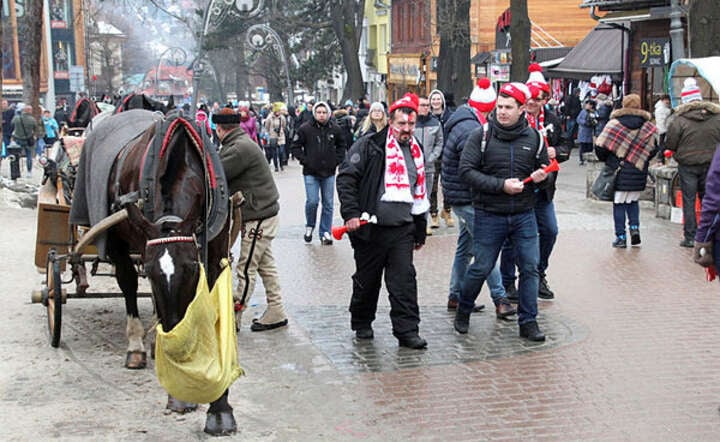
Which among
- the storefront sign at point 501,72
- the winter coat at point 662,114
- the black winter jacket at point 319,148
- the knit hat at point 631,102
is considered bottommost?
the black winter jacket at point 319,148

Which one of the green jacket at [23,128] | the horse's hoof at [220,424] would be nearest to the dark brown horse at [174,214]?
the horse's hoof at [220,424]

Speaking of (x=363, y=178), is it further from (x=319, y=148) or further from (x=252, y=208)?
(x=319, y=148)

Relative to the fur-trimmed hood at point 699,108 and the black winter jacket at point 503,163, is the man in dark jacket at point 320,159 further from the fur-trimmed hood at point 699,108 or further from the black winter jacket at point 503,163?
the black winter jacket at point 503,163

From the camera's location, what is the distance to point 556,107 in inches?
1375

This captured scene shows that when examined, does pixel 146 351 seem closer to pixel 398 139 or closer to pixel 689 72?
pixel 398 139

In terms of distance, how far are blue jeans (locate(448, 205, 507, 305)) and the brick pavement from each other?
0.24m

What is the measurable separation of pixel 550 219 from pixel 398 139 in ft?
6.89

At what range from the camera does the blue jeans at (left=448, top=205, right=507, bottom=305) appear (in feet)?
31.4

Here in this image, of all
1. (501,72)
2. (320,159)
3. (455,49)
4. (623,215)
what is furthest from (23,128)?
(623,215)

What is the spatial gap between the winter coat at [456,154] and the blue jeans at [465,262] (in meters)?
0.10

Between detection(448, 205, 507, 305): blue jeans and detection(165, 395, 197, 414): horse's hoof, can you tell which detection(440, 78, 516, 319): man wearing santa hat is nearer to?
detection(448, 205, 507, 305): blue jeans

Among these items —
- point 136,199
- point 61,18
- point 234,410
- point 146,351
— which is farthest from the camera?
point 61,18

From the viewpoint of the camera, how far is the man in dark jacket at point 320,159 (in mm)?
14602

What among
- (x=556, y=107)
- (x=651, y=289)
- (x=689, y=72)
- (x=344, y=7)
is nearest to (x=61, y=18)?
(x=344, y=7)
